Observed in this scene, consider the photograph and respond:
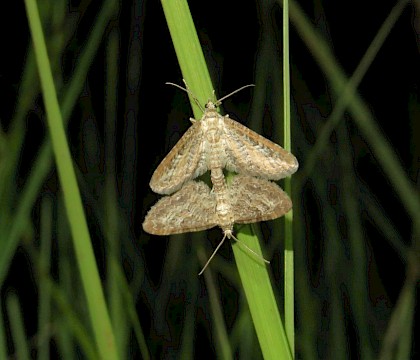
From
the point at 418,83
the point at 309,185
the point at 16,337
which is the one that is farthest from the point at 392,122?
the point at 16,337

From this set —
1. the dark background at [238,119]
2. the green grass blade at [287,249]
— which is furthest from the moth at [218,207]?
the dark background at [238,119]

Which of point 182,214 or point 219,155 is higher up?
point 219,155

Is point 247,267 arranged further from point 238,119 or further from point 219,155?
point 238,119

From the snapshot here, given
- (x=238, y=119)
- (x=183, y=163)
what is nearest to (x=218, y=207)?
(x=183, y=163)

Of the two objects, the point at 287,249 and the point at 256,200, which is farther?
the point at 256,200

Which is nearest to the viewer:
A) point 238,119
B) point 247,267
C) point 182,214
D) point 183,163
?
point 247,267

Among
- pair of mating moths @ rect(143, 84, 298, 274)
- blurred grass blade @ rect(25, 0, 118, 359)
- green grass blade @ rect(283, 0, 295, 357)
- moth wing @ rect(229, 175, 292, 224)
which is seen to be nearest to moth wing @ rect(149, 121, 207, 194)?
pair of mating moths @ rect(143, 84, 298, 274)

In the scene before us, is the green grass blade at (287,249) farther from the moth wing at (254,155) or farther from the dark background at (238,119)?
the dark background at (238,119)

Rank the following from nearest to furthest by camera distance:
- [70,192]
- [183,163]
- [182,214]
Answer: [70,192] → [182,214] → [183,163]

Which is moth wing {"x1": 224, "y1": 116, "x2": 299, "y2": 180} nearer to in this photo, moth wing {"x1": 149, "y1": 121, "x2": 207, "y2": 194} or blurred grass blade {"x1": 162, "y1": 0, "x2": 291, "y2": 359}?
moth wing {"x1": 149, "y1": 121, "x2": 207, "y2": 194}
